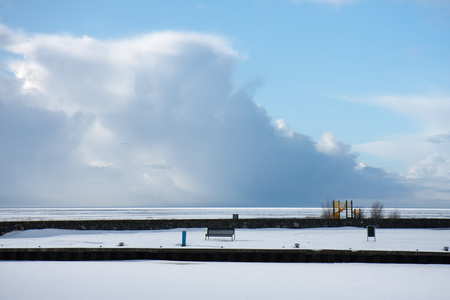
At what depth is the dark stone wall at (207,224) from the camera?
32.4 m

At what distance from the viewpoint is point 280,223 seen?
36.2 metres

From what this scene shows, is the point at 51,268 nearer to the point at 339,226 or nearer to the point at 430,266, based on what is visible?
the point at 430,266

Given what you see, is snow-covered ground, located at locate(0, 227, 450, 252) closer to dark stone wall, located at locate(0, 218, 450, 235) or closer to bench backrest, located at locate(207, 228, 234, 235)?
bench backrest, located at locate(207, 228, 234, 235)

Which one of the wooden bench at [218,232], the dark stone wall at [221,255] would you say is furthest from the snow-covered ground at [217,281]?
the wooden bench at [218,232]

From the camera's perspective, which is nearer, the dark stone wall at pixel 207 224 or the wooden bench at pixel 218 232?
the wooden bench at pixel 218 232

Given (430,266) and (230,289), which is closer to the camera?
(230,289)

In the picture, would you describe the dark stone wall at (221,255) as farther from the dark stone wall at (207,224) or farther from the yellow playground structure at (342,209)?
the yellow playground structure at (342,209)

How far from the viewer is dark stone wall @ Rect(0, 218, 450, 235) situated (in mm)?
32438

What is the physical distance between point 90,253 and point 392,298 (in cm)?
1206

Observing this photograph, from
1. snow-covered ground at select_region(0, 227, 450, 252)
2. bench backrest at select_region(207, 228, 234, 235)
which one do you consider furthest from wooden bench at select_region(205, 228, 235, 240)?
snow-covered ground at select_region(0, 227, 450, 252)

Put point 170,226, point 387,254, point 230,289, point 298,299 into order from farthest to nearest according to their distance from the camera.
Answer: point 170,226 → point 387,254 → point 230,289 → point 298,299

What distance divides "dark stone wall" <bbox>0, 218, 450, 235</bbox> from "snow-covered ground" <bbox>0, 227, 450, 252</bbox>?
0.78 m

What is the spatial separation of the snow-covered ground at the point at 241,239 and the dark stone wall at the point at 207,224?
0.78 meters

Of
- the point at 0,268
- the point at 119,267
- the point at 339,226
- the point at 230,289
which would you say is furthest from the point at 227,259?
the point at 339,226
